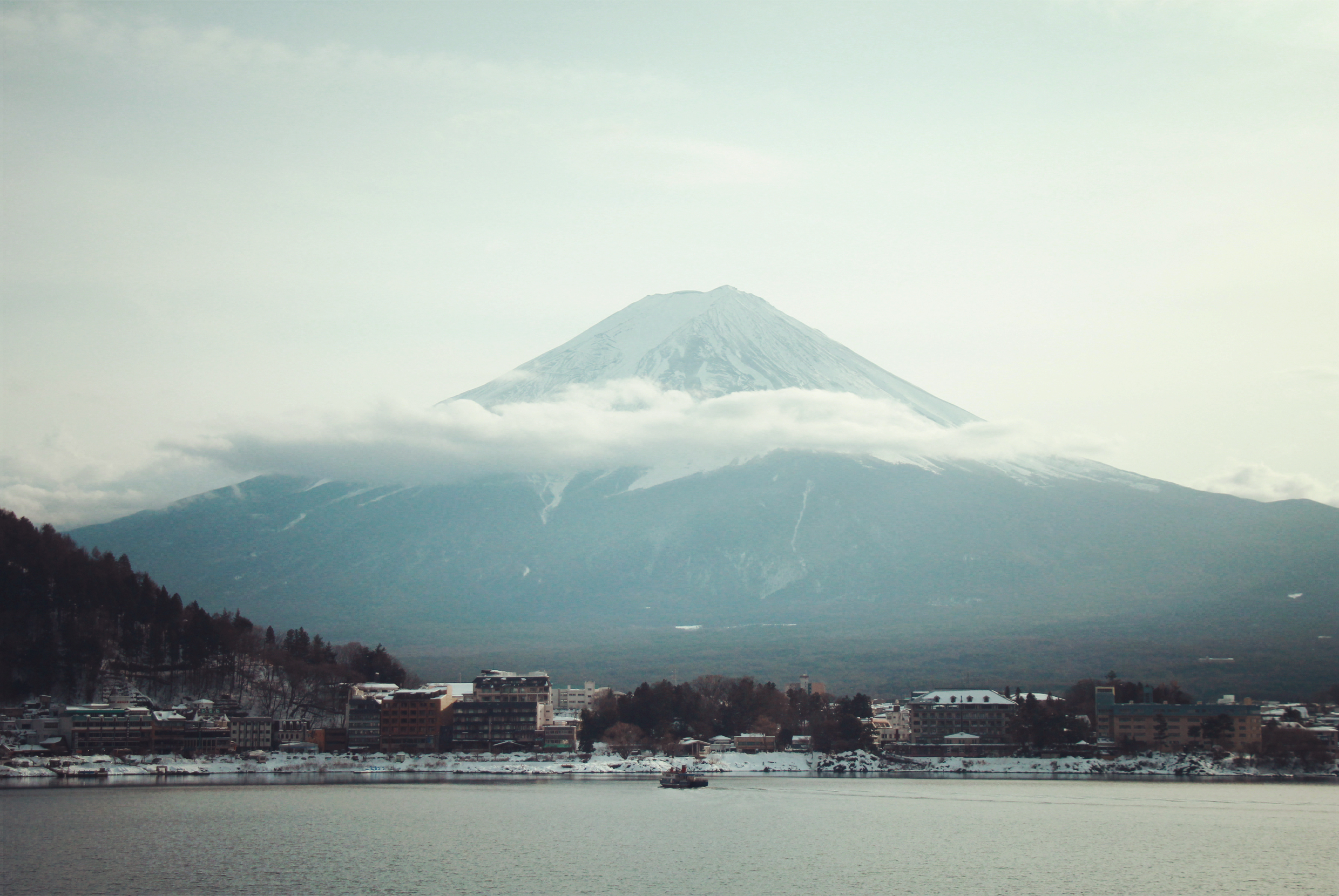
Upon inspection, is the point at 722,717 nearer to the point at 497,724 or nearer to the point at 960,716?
the point at 497,724

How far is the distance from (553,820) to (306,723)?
49702mm

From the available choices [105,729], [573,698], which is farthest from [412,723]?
[573,698]

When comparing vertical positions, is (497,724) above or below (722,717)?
below

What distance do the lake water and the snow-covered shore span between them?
16635 mm

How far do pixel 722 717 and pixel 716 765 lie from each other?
46.1 ft

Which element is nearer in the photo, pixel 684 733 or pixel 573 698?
pixel 684 733

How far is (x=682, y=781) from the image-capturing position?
Answer: 82625 millimetres

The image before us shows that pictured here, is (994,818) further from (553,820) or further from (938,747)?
(938,747)

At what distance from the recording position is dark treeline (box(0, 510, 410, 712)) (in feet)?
299

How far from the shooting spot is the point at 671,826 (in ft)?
194

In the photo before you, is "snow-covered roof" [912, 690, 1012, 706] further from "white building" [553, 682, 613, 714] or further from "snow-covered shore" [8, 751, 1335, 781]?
"white building" [553, 682, 613, 714]

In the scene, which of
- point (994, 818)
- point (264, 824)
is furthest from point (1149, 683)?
point (264, 824)

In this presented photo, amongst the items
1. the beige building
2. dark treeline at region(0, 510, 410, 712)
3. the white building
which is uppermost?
dark treeline at region(0, 510, 410, 712)

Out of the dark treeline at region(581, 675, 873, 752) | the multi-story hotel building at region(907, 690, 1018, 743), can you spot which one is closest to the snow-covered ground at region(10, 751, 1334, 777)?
the dark treeline at region(581, 675, 873, 752)
